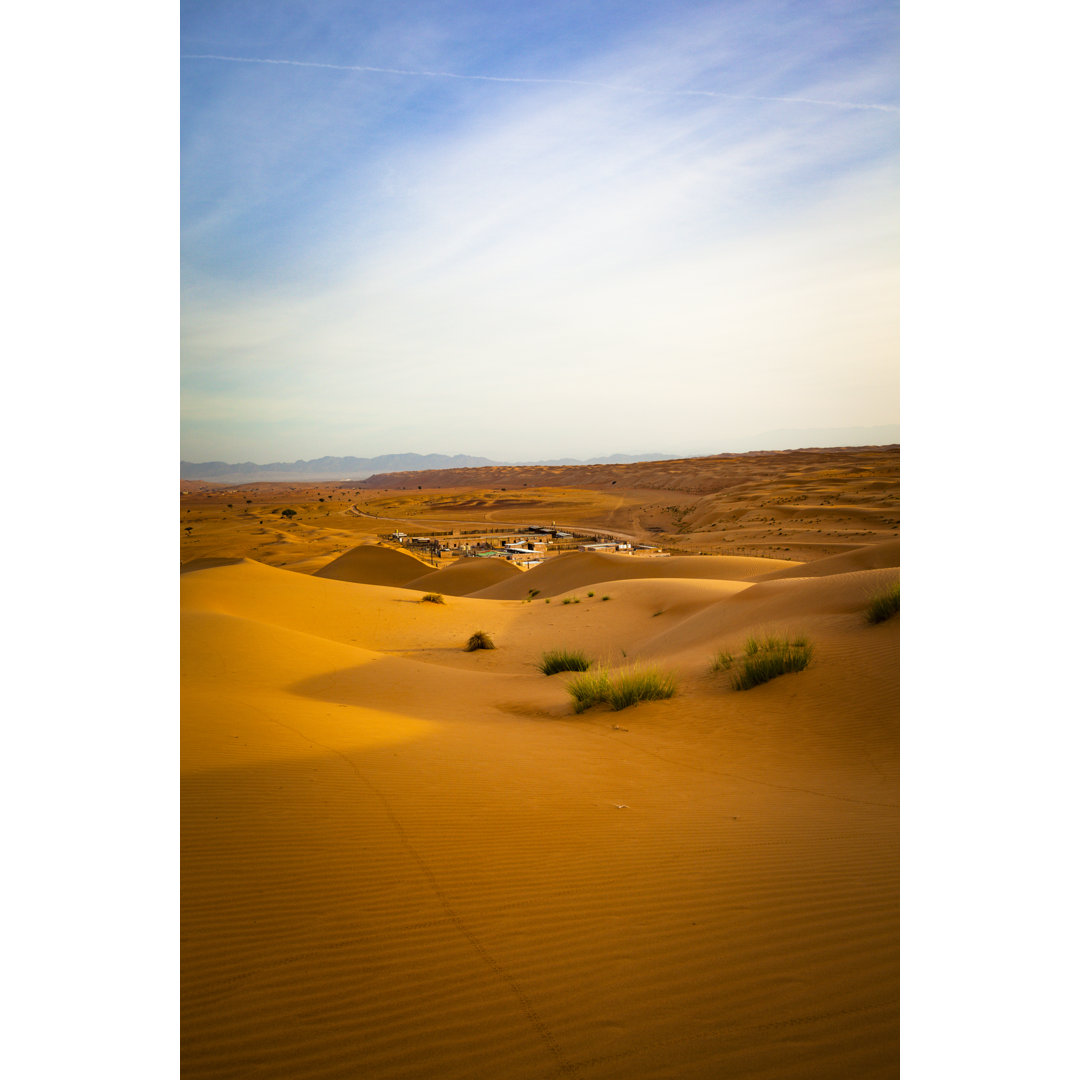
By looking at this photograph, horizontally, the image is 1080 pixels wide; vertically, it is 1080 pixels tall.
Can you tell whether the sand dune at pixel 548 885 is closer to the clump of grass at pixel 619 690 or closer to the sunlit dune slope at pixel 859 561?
the clump of grass at pixel 619 690

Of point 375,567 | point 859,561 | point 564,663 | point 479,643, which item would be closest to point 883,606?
point 564,663

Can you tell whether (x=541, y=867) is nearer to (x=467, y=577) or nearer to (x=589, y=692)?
(x=589, y=692)

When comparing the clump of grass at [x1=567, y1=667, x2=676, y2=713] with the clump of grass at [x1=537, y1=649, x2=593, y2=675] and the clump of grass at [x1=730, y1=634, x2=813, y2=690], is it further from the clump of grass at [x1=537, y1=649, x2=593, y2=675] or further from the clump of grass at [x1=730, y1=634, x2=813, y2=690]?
the clump of grass at [x1=537, y1=649, x2=593, y2=675]

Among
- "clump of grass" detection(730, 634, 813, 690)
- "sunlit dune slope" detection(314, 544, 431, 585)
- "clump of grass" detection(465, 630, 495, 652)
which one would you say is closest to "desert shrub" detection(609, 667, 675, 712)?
"clump of grass" detection(730, 634, 813, 690)

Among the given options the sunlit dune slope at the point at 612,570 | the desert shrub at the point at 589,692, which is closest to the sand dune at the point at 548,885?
the desert shrub at the point at 589,692
